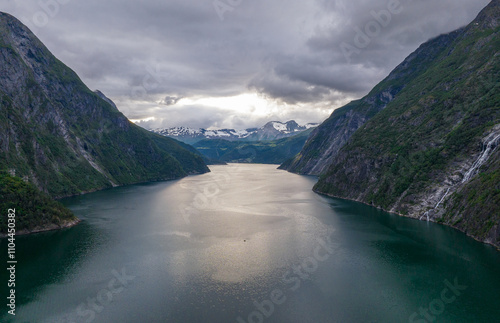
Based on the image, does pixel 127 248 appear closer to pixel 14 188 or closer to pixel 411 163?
pixel 14 188

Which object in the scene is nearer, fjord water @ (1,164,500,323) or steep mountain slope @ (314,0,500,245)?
fjord water @ (1,164,500,323)

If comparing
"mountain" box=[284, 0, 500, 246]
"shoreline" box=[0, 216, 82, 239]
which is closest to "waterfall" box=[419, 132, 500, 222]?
"mountain" box=[284, 0, 500, 246]

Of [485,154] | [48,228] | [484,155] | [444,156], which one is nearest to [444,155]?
[444,156]

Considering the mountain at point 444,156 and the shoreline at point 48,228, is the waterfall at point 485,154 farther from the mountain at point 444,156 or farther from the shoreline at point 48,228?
the shoreline at point 48,228

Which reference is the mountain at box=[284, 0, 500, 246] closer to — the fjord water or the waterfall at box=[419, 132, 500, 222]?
the waterfall at box=[419, 132, 500, 222]

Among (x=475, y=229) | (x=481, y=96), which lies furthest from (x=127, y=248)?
(x=481, y=96)
